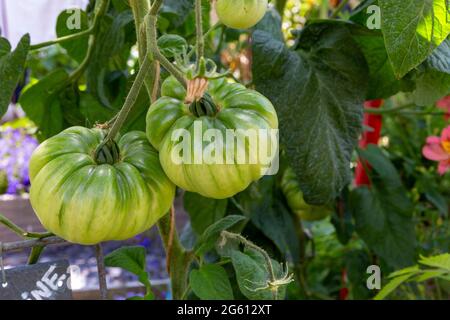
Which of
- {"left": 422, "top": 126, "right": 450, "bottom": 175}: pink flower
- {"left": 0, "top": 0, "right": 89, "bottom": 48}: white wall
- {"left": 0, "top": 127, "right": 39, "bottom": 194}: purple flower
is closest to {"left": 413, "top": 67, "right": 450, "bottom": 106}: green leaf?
{"left": 422, "top": 126, "right": 450, "bottom": 175}: pink flower

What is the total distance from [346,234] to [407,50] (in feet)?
1.98

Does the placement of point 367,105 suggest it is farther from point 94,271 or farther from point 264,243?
point 94,271

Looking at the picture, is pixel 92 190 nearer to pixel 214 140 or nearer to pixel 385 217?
pixel 214 140

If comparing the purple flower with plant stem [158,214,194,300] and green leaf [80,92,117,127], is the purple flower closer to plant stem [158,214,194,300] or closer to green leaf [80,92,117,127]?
green leaf [80,92,117,127]

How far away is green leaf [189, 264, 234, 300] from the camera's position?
53 cm

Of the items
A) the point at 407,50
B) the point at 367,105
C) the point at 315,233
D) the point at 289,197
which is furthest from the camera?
the point at 315,233

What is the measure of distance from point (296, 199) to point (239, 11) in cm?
49

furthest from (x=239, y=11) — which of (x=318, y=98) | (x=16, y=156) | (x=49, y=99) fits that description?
(x=16, y=156)

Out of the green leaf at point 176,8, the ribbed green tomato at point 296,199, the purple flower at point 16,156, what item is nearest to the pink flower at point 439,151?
the ribbed green tomato at point 296,199

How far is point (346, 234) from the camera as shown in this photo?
0.97 metres

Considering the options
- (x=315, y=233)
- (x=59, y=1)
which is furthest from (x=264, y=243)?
(x=59, y=1)

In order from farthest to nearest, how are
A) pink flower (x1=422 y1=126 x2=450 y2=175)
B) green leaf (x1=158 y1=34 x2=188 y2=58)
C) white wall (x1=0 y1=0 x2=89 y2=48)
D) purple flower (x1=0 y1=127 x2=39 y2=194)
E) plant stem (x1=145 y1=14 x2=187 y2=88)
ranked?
1. purple flower (x1=0 y1=127 x2=39 y2=194)
2. white wall (x1=0 y1=0 x2=89 y2=48)
3. pink flower (x1=422 y1=126 x2=450 y2=175)
4. green leaf (x1=158 y1=34 x2=188 y2=58)
5. plant stem (x1=145 y1=14 x2=187 y2=88)

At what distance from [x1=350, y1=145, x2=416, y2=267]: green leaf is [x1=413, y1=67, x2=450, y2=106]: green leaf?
29 cm

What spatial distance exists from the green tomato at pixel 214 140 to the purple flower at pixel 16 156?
1639 mm
